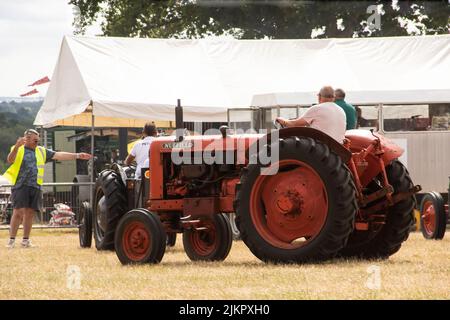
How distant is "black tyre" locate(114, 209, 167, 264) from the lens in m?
10.7

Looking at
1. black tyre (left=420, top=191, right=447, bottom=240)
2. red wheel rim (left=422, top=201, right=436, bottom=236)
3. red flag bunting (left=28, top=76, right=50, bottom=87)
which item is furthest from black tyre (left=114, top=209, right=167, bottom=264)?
red flag bunting (left=28, top=76, right=50, bottom=87)

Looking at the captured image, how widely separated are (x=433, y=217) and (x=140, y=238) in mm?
5673

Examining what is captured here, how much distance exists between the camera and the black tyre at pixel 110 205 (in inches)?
533

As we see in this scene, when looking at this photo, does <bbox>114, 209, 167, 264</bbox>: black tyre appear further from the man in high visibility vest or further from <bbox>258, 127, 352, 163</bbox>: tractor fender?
the man in high visibility vest

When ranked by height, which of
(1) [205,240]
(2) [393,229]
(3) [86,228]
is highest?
(2) [393,229]

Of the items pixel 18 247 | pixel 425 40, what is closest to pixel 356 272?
pixel 18 247

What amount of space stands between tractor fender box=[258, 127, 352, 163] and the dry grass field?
1.00 m

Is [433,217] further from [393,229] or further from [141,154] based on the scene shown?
[393,229]

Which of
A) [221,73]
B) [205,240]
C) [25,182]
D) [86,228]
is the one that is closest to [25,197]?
[25,182]

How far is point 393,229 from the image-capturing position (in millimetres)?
11297

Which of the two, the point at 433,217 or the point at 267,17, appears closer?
the point at 433,217

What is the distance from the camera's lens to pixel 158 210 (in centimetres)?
1187
